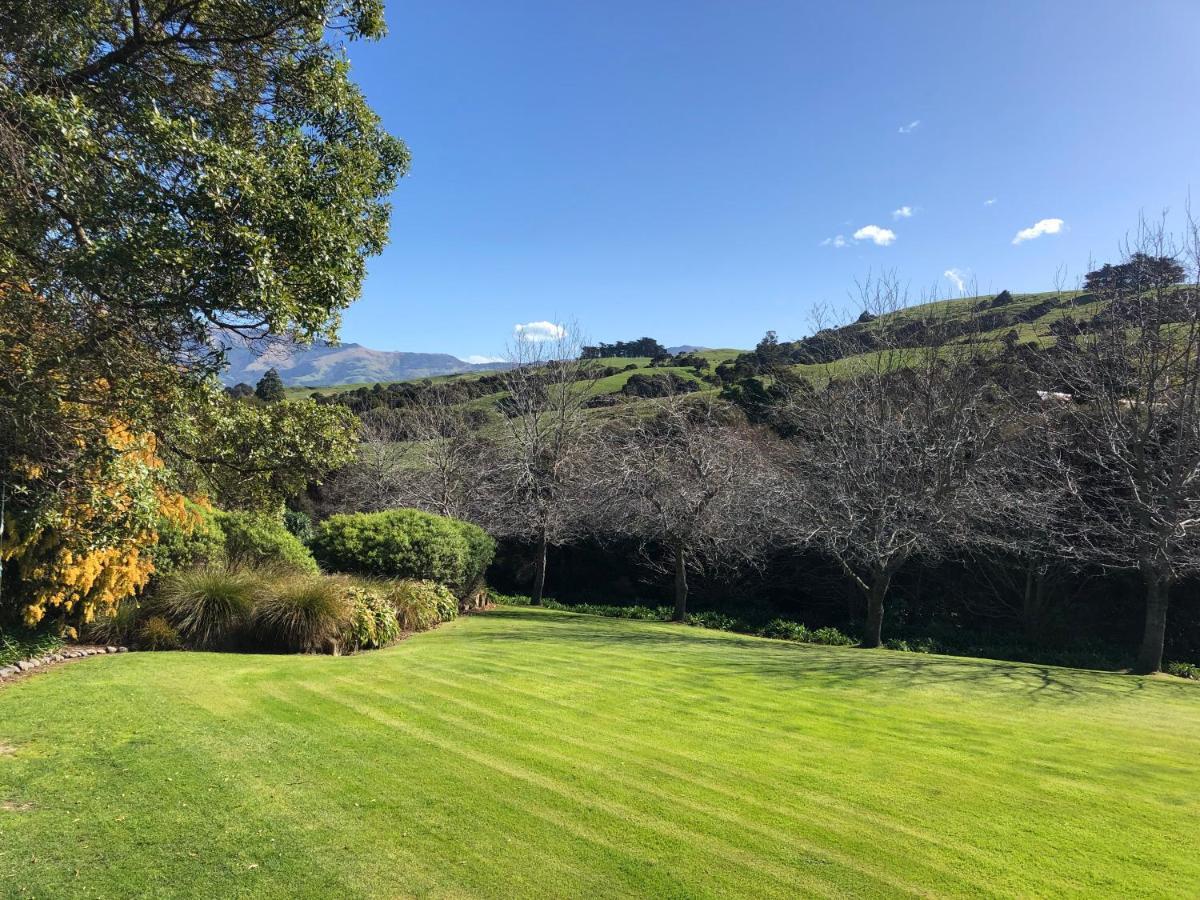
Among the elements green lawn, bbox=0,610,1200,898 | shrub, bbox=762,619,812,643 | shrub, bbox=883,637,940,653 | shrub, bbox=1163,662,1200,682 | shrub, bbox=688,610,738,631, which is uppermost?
green lawn, bbox=0,610,1200,898

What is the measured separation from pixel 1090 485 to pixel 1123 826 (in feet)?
56.7

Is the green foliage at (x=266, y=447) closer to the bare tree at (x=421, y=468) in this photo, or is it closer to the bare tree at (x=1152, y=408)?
the bare tree at (x=1152, y=408)

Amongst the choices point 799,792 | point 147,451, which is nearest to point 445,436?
point 147,451

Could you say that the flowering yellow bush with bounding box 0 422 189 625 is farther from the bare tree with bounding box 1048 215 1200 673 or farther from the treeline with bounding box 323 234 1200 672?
the bare tree with bounding box 1048 215 1200 673

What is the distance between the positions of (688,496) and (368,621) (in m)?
10.3

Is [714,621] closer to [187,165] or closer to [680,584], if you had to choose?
[680,584]

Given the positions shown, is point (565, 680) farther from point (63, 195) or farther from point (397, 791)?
point (63, 195)

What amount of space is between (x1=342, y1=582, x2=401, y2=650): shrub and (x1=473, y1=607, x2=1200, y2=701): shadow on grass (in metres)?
1.86

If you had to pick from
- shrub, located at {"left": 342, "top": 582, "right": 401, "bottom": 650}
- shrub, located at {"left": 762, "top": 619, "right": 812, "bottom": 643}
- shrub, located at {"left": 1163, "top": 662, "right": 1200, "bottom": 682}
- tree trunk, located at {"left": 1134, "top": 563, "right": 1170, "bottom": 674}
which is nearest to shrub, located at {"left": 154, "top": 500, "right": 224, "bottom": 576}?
shrub, located at {"left": 342, "top": 582, "right": 401, "bottom": 650}

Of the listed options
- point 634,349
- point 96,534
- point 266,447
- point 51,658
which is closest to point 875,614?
point 266,447

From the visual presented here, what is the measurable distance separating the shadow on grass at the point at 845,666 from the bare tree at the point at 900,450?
258 cm

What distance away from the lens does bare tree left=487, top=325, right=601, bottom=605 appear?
23250 millimetres

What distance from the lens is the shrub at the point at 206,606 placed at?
33.6 ft

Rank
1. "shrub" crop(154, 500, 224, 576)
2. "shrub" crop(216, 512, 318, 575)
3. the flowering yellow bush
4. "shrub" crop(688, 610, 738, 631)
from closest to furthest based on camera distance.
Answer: the flowering yellow bush
"shrub" crop(154, 500, 224, 576)
"shrub" crop(216, 512, 318, 575)
"shrub" crop(688, 610, 738, 631)
